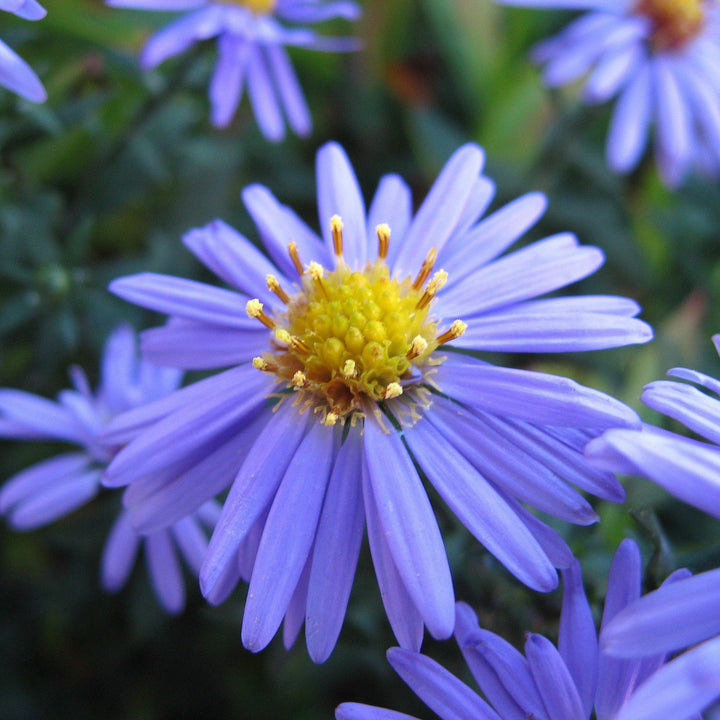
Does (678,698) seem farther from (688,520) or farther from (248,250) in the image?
(688,520)

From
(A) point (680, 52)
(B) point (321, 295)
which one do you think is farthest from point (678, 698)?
(A) point (680, 52)

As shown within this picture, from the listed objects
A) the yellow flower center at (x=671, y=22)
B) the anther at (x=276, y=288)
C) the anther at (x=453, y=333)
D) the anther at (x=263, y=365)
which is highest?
the yellow flower center at (x=671, y=22)

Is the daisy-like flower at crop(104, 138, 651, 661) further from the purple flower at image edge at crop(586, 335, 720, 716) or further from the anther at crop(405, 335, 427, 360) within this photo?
the purple flower at image edge at crop(586, 335, 720, 716)

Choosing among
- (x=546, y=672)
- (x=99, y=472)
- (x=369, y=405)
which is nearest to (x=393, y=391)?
(x=369, y=405)

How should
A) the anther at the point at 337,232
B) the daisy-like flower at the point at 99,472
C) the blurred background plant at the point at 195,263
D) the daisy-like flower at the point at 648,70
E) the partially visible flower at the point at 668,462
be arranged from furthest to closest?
the daisy-like flower at the point at 648,70 < the blurred background plant at the point at 195,263 < the daisy-like flower at the point at 99,472 < the anther at the point at 337,232 < the partially visible flower at the point at 668,462

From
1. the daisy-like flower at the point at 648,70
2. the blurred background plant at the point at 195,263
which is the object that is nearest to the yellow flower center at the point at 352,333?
the blurred background plant at the point at 195,263

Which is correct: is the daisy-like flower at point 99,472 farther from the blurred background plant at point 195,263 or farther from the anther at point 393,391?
the anther at point 393,391

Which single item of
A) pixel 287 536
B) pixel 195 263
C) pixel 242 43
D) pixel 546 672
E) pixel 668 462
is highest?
pixel 242 43

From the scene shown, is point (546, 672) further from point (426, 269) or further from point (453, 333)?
point (426, 269)
